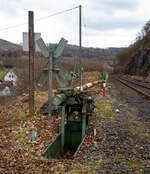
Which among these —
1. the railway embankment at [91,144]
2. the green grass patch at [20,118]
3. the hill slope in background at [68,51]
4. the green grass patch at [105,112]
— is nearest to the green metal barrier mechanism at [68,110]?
the railway embankment at [91,144]

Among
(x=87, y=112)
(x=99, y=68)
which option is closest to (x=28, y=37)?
(x=87, y=112)

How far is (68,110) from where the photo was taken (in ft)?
24.0

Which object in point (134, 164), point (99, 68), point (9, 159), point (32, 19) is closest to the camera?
point (134, 164)

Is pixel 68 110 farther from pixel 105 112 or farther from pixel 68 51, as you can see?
pixel 68 51

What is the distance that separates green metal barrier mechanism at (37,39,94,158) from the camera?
5930mm

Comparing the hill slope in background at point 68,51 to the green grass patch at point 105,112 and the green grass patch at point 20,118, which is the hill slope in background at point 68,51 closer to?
the green grass patch at point 20,118

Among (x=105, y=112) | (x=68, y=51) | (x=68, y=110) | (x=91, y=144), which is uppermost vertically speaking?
(x=68, y=51)

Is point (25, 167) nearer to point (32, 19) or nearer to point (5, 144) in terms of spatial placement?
point (5, 144)

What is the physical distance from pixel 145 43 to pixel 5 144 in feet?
145

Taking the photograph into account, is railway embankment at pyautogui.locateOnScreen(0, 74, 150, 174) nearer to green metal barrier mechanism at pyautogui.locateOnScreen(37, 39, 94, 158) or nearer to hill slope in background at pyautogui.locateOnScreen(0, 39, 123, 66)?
green metal barrier mechanism at pyautogui.locateOnScreen(37, 39, 94, 158)

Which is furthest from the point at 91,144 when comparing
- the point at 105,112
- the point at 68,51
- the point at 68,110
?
the point at 68,51

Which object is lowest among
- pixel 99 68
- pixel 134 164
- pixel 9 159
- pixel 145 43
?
pixel 9 159

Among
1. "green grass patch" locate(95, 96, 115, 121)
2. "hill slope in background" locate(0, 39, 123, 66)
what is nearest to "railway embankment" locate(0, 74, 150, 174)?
"green grass patch" locate(95, 96, 115, 121)

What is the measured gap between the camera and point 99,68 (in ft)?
113
